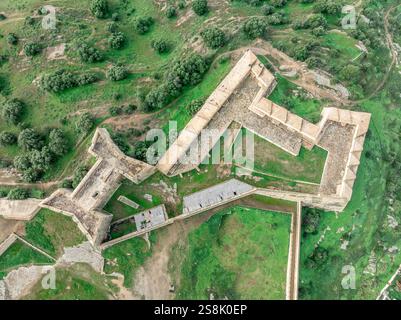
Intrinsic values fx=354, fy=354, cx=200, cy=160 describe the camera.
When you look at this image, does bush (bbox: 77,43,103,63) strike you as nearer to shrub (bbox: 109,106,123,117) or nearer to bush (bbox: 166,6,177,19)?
shrub (bbox: 109,106,123,117)

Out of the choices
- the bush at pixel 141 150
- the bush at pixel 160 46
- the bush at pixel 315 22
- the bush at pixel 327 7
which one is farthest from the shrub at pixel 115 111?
the bush at pixel 327 7

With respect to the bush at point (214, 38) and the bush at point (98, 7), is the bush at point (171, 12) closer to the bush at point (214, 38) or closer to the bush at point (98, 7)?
the bush at point (214, 38)

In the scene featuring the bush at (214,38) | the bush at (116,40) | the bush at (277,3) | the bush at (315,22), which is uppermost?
the bush at (277,3)

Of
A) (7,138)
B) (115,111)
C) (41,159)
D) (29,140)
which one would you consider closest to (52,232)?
(41,159)

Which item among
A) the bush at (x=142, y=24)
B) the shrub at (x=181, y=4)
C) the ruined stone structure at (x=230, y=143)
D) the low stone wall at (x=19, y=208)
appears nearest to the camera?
the ruined stone structure at (x=230, y=143)

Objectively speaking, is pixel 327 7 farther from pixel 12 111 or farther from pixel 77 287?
pixel 77 287

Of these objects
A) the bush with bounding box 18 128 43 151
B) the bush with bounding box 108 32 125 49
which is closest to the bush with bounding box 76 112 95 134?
the bush with bounding box 18 128 43 151
